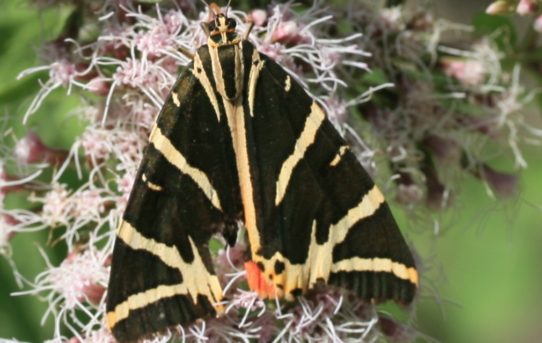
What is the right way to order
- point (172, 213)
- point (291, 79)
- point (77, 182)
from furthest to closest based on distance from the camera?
point (77, 182) < point (291, 79) < point (172, 213)

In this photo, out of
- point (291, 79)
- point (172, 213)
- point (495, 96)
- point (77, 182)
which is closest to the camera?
point (172, 213)

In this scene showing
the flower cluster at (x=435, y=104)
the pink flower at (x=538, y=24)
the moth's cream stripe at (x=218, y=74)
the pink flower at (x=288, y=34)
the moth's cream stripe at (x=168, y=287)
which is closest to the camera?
the moth's cream stripe at (x=168, y=287)

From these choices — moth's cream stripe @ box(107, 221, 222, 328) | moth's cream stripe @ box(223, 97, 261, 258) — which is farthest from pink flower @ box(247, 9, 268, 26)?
moth's cream stripe @ box(107, 221, 222, 328)

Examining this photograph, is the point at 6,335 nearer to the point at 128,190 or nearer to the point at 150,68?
the point at 128,190

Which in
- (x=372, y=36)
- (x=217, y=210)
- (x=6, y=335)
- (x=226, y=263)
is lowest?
(x=6, y=335)

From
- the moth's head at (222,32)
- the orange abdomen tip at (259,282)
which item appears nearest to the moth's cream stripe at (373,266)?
the orange abdomen tip at (259,282)

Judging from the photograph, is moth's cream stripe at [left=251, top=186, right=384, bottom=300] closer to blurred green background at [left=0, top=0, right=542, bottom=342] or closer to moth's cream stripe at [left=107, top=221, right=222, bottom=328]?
moth's cream stripe at [left=107, top=221, right=222, bottom=328]

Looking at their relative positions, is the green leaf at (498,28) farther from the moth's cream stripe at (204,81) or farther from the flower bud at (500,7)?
the moth's cream stripe at (204,81)

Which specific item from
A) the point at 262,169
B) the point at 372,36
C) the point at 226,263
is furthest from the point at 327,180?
the point at 372,36
